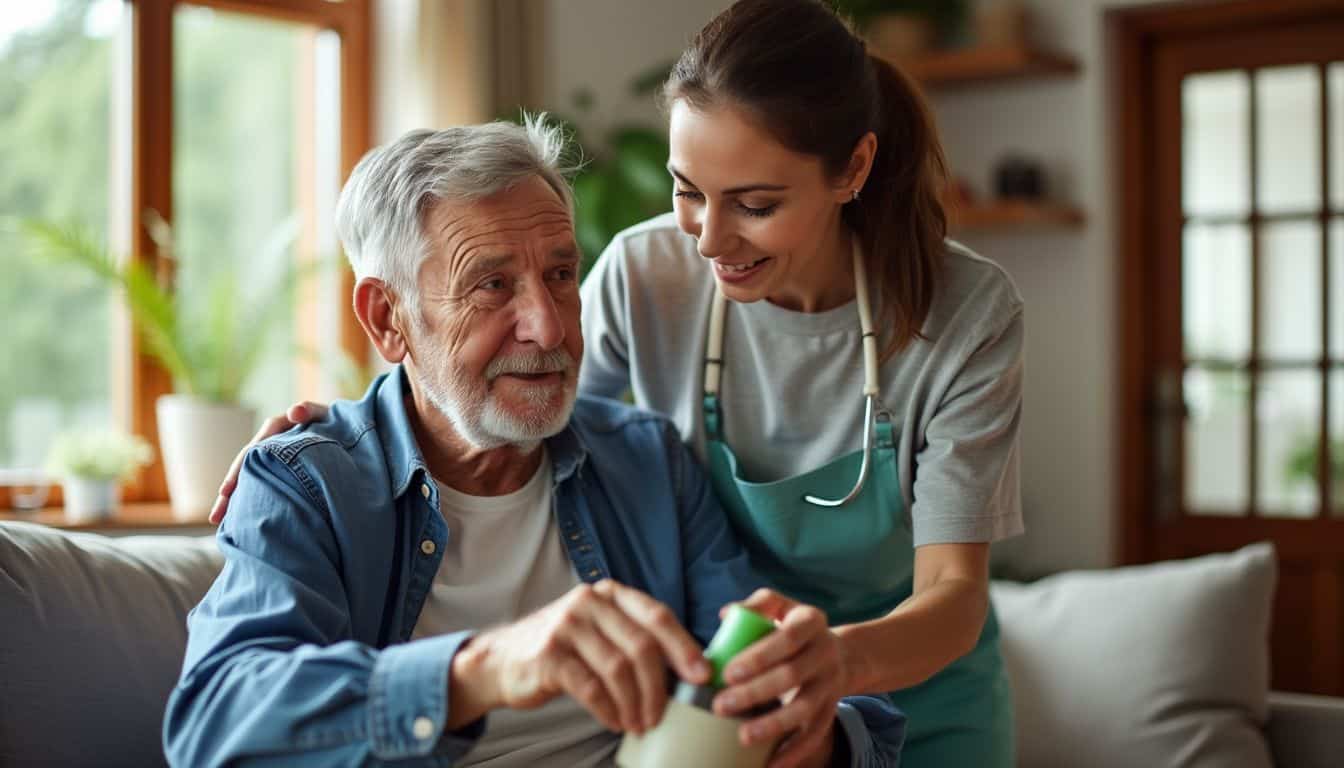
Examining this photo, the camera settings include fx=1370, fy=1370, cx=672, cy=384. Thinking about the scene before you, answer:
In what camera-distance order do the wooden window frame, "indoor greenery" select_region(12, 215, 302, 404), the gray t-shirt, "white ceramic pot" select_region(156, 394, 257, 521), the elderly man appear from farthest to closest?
the wooden window frame, "white ceramic pot" select_region(156, 394, 257, 521), "indoor greenery" select_region(12, 215, 302, 404), the gray t-shirt, the elderly man

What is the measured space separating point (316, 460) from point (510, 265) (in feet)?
1.01

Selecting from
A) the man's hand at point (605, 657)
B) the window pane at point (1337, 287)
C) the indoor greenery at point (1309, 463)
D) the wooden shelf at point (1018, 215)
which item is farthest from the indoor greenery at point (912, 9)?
the man's hand at point (605, 657)

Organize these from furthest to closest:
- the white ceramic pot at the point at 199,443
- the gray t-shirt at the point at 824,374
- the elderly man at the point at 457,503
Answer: the white ceramic pot at the point at 199,443
the gray t-shirt at the point at 824,374
the elderly man at the point at 457,503

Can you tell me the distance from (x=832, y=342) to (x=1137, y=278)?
331 cm

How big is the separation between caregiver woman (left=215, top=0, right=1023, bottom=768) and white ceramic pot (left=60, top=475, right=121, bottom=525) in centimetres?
213

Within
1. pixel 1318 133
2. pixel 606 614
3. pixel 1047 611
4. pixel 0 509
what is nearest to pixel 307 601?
pixel 606 614

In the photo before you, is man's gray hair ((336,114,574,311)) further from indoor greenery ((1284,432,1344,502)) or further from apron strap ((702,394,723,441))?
indoor greenery ((1284,432,1344,502))

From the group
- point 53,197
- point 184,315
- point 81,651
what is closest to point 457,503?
point 81,651

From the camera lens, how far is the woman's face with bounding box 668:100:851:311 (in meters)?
1.52

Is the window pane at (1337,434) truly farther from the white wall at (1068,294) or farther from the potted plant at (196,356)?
the potted plant at (196,356)

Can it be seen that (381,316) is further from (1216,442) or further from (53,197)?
(1216,442)

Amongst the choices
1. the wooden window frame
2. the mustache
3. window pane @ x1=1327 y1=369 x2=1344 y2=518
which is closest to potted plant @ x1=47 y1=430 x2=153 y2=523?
the wooden window frame

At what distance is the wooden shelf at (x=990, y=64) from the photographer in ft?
14.8

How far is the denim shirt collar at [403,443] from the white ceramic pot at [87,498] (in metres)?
2.15
